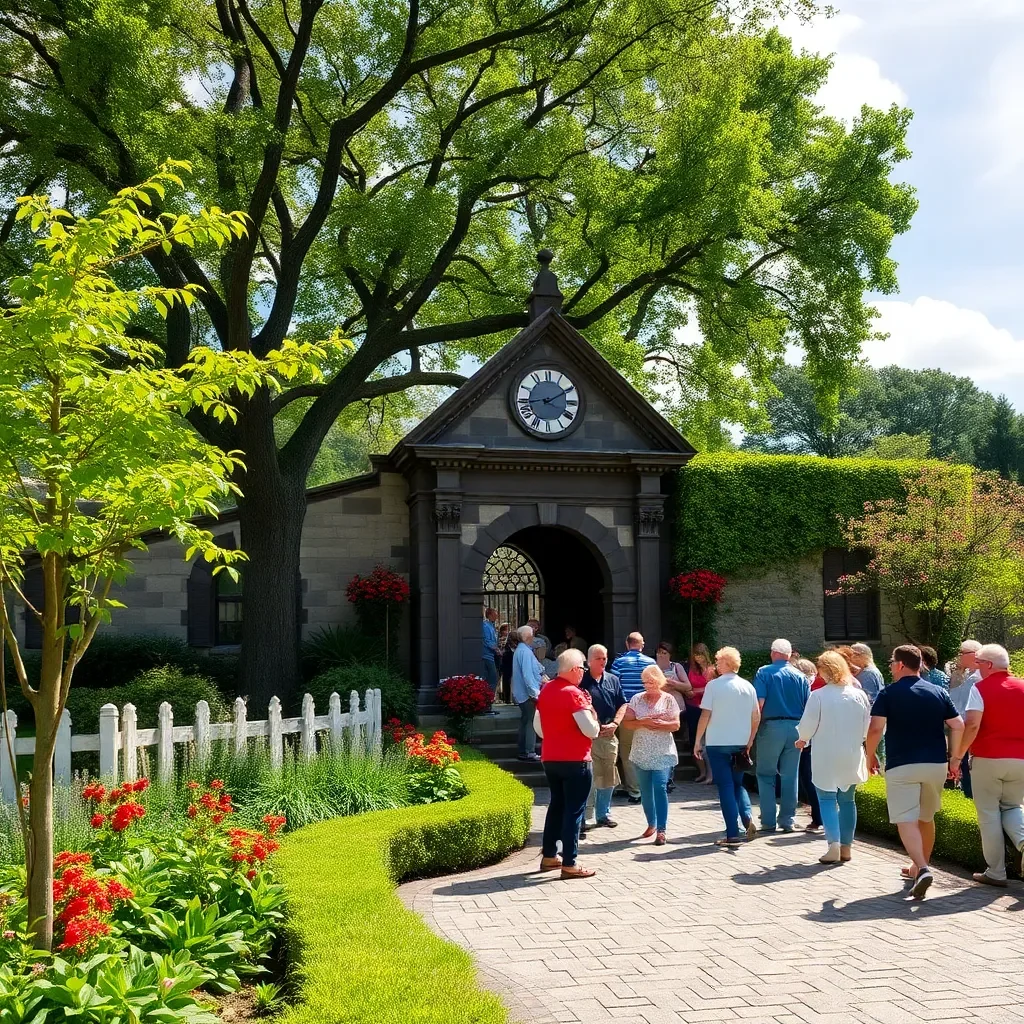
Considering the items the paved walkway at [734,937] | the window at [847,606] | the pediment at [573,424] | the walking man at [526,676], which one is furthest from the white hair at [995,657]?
the window at [847,606]

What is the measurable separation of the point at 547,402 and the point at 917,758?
970 centimetres

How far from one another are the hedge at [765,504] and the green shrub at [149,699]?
835cm

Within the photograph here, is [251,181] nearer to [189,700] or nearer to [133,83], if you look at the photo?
[133,83]

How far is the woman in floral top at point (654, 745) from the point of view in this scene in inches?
378

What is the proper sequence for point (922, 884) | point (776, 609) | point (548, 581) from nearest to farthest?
point (922, 884)
point (776, 609)
point (548, 581)

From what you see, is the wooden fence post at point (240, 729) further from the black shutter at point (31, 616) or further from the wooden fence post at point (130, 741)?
the black shutter at point (31, 616)

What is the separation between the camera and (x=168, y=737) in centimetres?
942

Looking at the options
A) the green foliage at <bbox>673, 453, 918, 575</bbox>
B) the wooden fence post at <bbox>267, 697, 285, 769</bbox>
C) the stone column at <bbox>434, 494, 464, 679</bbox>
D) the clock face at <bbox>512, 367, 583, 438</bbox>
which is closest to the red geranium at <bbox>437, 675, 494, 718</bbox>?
the stone column at <bbox>434, 494, 464, 679</bbox>

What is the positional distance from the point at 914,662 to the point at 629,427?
30.5 feet

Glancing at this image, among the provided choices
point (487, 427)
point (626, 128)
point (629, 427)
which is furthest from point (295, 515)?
point (626, 128)

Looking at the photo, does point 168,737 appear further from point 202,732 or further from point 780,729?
point 780,729

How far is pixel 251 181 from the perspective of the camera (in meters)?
13.9

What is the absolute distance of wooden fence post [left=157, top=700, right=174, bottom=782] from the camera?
30.6 ft

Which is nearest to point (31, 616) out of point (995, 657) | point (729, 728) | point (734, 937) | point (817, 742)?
point (729, 728)
